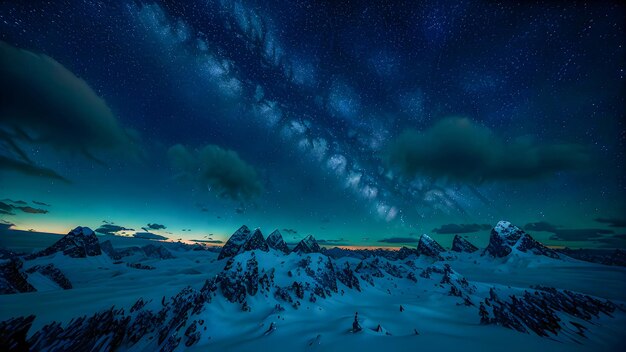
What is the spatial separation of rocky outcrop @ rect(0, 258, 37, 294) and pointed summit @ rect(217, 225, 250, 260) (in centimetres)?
11351

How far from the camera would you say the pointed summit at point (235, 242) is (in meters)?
164

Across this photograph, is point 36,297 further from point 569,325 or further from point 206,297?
point 569,325

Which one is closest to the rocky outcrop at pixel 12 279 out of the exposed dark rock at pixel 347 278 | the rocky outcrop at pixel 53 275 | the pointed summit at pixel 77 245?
the rocky outcrop at pixel 53 275

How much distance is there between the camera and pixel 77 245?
121312mm

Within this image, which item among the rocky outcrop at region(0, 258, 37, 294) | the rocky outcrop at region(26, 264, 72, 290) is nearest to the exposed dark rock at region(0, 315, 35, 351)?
the rocky outcrop at region(0, 258, 37, 294)

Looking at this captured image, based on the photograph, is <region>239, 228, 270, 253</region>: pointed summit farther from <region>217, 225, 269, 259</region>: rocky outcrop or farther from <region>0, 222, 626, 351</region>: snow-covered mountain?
<region>0, 222, 626, 351</region>: snow-covered mountain

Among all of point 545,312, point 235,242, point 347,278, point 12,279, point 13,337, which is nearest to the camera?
point 13,337

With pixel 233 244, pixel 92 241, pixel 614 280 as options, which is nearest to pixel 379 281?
pixel 233 244

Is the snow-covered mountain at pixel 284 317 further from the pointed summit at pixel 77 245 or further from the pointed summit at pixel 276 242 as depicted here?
the pointed summit at pixel 276 242

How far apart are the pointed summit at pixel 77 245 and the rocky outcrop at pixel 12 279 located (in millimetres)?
87373

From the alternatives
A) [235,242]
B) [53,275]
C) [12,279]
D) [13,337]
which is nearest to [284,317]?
[13,337]

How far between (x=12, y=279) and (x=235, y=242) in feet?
A: 416

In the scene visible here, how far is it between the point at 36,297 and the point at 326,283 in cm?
6575

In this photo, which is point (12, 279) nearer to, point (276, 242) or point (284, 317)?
point (284, 317)
